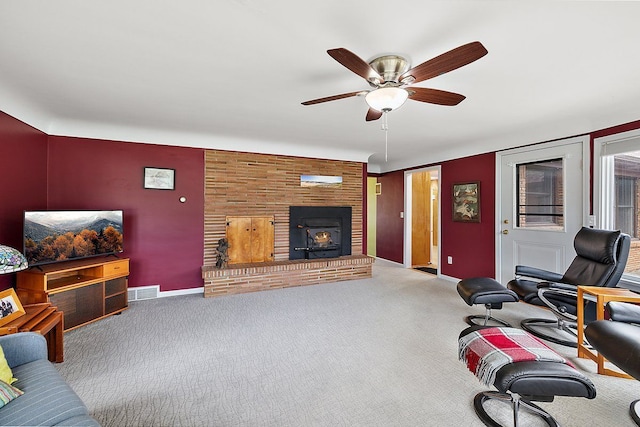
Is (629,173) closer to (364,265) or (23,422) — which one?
(364,265)

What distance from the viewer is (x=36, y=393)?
→ 1297 mm

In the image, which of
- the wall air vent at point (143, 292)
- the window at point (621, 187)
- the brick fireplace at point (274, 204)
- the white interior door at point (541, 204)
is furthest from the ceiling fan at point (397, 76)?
the wall air vent at point (143, 292)

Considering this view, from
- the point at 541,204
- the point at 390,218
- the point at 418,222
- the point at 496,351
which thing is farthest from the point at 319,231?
the point at 496,351

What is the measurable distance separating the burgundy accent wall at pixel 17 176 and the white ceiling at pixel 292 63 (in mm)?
173

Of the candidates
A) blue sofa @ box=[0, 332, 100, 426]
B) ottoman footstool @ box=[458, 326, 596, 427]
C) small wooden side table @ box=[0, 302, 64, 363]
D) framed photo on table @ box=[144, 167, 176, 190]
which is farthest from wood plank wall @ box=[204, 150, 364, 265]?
ottoman footstool @ box=[458, 326, 596, 427]

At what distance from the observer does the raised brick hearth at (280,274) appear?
404 cm

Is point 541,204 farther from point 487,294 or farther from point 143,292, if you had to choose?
point 143,292

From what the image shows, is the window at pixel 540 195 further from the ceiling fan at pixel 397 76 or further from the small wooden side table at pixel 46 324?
the small wooden side table at pixel 46 324

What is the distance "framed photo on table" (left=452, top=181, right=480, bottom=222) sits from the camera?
4.56m

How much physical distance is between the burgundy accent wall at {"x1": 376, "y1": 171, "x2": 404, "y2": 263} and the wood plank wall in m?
1.22

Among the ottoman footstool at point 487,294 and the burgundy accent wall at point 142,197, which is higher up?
the burgundy accent wall at point 142,197

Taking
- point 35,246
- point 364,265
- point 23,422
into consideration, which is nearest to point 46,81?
point 35,246

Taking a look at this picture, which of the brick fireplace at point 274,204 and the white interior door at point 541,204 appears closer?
the white interior door at point 541,204

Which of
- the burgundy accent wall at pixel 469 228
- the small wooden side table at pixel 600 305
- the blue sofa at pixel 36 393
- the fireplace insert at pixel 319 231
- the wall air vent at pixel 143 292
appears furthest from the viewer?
the fireplace insert at pixel 319 231
